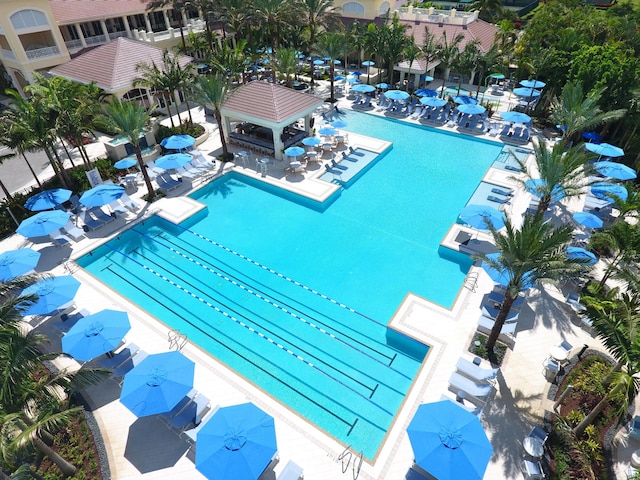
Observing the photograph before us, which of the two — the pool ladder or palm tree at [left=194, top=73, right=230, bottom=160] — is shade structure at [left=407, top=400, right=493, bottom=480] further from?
palm tree at [left=194, top=73, right=230, bottom=160]

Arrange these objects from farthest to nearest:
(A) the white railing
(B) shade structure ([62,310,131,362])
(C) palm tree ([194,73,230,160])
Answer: (A) the white railing, (C) palm tree ([194,73,230,160]), (B) shade structure ([62,310,131,362])

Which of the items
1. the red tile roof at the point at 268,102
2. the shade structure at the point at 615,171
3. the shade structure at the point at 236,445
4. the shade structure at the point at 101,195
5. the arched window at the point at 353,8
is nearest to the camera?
the shade structure at the point at 236,445

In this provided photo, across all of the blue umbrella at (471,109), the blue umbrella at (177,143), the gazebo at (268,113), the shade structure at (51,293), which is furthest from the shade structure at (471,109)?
the shade structure at (51,293)

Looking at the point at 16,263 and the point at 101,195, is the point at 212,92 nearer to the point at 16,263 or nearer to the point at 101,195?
the point at 101,195

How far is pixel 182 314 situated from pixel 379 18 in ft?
146

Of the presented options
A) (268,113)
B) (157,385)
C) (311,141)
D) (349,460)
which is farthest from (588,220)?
(157,385)

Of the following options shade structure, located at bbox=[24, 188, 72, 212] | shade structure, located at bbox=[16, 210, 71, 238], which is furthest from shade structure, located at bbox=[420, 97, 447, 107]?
shade structure, located at bbox=[16, 210, 71, 238]

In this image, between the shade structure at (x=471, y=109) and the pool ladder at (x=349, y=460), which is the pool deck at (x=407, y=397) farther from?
the shade structure at (x=471, y=109)

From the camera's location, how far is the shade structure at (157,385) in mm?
11461

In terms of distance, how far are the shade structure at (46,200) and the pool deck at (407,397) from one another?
2881 millimetres

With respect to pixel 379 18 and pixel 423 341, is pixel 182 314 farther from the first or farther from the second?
pixel 379 18

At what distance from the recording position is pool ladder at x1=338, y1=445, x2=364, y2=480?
11297mm

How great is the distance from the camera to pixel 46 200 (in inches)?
801

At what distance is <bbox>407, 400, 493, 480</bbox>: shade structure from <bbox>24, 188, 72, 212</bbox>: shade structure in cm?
2097
